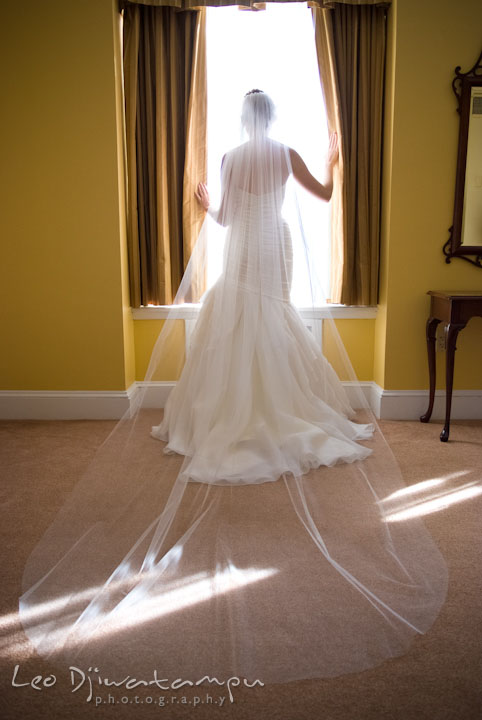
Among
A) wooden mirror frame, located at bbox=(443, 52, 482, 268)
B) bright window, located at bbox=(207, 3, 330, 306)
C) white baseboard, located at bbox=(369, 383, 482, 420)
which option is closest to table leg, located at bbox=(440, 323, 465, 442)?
white baseboard, located at bbox=(369, 383, 482, 420)

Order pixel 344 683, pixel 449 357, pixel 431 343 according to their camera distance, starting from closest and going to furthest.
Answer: pixel 344 683 → pixel 449 357 → pixel 431 343

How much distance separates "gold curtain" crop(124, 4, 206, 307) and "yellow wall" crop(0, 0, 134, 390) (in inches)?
5.3

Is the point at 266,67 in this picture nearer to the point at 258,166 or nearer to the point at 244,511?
the point at 258,166

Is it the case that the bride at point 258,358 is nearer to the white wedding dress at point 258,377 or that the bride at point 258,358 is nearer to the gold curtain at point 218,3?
the white wedding dress at point 258,377

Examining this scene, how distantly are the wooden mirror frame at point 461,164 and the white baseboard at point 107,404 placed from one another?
0.89 m

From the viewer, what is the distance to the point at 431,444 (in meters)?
3.44

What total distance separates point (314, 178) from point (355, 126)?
0.74 meters

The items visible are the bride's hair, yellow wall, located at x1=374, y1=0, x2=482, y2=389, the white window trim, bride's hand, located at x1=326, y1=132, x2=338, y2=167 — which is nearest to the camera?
the white window trim

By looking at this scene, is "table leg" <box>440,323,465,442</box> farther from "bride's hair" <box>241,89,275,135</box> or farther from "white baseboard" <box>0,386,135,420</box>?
"white baseboard" <box>0,386,135,420</box>

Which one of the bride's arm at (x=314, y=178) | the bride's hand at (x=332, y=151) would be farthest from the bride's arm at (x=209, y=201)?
the bride's hand at (x=332, y=151)

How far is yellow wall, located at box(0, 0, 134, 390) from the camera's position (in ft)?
11.9

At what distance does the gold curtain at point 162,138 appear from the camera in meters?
3.77

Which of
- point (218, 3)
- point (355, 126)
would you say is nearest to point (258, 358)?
point (355, 126)

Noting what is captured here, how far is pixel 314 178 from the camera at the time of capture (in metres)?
3.35
